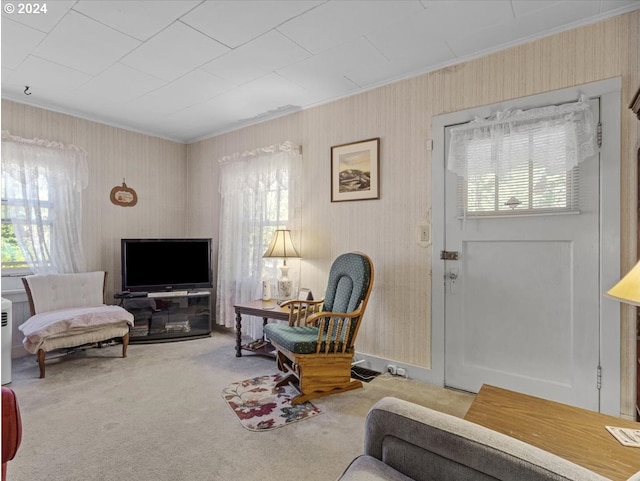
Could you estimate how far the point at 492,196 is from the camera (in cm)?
281

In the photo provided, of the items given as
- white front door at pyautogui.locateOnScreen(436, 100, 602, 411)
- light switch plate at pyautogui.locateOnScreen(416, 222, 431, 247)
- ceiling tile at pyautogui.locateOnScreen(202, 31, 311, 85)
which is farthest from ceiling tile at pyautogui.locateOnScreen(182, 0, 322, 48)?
light switch plate at pyautogui.locateOnScreen(416, 222, 431, 247)

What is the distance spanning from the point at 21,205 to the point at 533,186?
464 cm

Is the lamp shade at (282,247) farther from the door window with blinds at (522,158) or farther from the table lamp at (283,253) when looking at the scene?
the door window with blinds at (522,158)

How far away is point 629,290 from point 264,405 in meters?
2.28

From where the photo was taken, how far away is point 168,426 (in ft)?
7.95

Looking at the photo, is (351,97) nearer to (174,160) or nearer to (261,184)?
(261,184)

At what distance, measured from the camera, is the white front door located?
247 cm

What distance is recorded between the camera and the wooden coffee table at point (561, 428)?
4.04 ft

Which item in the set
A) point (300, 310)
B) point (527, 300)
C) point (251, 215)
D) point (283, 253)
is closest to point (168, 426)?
point (300, 310)

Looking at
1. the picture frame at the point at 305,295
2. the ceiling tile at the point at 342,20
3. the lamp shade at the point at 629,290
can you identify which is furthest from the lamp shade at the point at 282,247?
the lamp shade at the point at 629,290

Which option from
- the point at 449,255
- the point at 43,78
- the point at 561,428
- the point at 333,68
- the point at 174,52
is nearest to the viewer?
the point at 561,428

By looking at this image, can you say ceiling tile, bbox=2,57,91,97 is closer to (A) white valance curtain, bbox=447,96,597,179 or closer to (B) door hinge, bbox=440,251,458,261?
(A) white valance curtain, bbox=447,96,597,179

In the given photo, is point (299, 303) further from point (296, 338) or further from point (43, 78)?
point (43, 78)

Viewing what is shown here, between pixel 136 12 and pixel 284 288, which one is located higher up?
pixel 136 12
